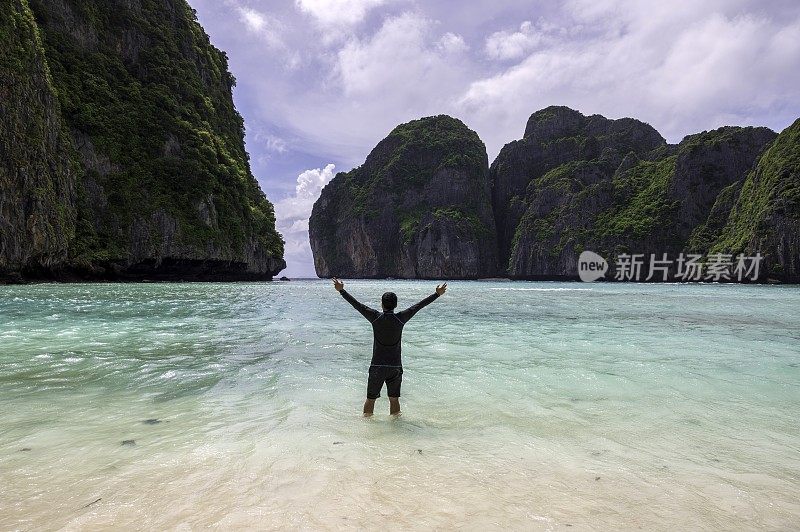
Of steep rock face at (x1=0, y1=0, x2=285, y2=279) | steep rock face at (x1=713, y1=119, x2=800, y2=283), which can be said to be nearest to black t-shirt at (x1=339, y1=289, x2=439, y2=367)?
steep rock face at (x1=0, y1=0, x2=285, y2=279)

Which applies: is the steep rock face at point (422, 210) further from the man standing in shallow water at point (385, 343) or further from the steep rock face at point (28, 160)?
the man standing in shallow water at point (385, 343)

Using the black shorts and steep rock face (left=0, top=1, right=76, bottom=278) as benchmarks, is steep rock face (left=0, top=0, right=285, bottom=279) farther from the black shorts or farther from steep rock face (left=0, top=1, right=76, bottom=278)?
the black shorts

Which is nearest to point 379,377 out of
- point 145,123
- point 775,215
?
point 145,123

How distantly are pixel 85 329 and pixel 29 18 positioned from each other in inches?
1635

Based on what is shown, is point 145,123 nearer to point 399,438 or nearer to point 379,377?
point 379,377

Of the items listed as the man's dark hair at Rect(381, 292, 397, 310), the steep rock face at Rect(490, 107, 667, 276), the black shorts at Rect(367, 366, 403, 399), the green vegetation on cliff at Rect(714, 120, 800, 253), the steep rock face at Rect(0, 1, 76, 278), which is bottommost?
the black shorts at Rect(367, 366, 403, 399)

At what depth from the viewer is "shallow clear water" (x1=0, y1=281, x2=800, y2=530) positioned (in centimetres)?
310

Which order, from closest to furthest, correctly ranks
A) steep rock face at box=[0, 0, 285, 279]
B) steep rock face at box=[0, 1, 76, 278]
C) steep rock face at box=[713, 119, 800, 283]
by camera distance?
steep rock face at box=[0, 1, 76, 278], steep rock face at box=[0, 0, 285, 279], steep rock face at box=[713, 119, 800, 283]

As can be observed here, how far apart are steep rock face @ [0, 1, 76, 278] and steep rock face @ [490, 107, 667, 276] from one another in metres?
108

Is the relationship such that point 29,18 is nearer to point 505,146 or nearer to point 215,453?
point 215,453

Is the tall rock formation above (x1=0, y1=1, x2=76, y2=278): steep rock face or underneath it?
above

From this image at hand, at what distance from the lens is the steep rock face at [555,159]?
12888 centimetres

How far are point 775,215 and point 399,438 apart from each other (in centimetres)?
9280

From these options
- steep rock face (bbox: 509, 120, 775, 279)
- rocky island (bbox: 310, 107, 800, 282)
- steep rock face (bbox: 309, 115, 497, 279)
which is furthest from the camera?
steep rock face (bbox: 309, 115, 497, 279)
